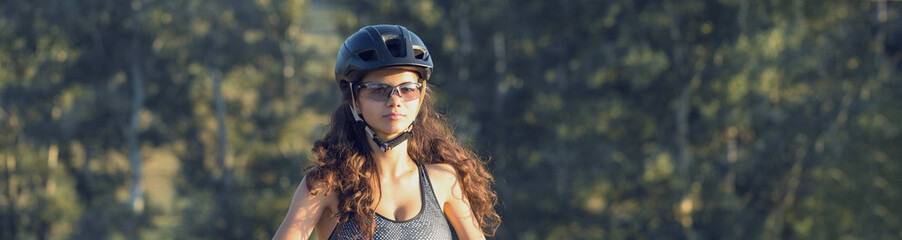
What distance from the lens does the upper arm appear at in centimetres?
329

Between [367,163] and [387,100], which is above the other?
[387,100]

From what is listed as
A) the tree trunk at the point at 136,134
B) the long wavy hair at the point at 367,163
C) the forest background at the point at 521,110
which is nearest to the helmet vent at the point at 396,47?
the long wavy hair at the point at 367,163

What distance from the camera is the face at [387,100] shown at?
3170mm

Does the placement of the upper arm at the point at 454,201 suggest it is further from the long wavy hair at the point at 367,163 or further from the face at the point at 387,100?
the face at the point at 387,100

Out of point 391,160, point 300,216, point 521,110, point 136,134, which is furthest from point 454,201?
point 136,134

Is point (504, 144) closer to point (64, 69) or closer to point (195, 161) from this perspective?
point (195, 161)

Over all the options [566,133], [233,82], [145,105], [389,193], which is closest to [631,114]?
[566,133]

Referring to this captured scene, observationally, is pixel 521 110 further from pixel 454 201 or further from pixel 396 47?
pixel 396 47

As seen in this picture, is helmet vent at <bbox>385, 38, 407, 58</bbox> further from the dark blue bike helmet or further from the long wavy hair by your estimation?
the long wavy hair

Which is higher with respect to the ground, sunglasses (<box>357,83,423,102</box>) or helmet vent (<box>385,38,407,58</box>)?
helmet vent (<box>385,38,407,58</box>)

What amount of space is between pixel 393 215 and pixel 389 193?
9 cm

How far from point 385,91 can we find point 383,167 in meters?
0.28

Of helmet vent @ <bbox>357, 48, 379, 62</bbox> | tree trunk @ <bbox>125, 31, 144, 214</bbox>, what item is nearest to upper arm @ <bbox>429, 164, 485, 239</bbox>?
helmet vent @ <bbox>357, 48, 379, 62</bbox>

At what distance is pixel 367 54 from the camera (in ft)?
10.5
